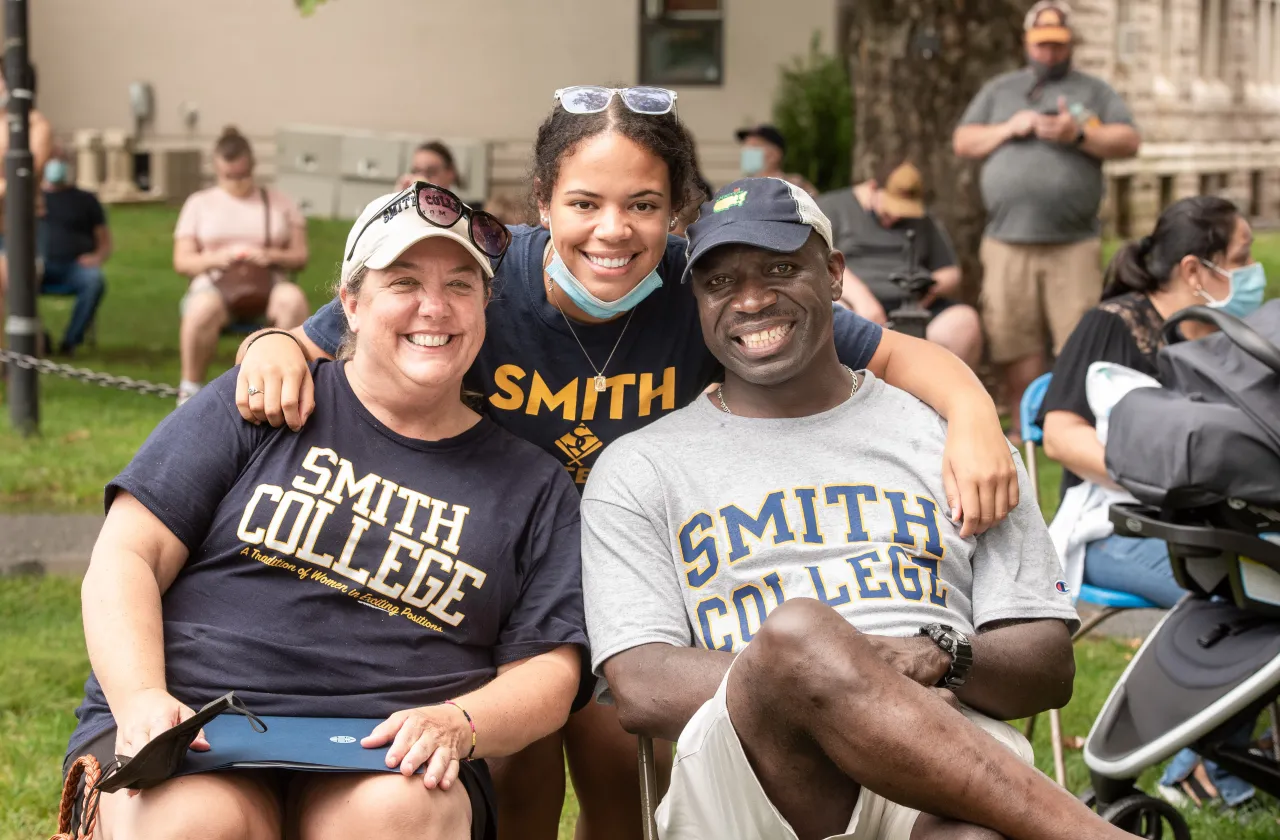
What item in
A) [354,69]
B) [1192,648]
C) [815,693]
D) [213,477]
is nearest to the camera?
[815,693]

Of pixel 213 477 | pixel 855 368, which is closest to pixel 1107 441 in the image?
pixel 855 368

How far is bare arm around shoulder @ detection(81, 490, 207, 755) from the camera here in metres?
2.86

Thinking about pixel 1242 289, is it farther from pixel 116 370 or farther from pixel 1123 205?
pixel 1123 205

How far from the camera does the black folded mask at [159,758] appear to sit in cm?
270

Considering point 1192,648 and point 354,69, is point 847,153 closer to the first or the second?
point 354,69

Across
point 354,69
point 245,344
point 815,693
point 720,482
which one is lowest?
point 815,693

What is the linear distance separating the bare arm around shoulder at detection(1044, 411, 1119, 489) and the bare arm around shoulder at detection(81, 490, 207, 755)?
278 cm

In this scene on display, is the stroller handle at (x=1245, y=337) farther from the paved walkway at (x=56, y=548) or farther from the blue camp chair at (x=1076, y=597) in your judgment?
the paved walkway at (x=56, y=548)

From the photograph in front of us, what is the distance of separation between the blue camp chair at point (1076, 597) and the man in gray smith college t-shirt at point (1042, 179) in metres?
4.07

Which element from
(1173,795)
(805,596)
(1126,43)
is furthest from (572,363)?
(1126,43)

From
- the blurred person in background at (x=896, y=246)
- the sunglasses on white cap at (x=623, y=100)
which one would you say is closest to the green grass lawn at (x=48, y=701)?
the sunglasses on white cap at (x=623, y=100)

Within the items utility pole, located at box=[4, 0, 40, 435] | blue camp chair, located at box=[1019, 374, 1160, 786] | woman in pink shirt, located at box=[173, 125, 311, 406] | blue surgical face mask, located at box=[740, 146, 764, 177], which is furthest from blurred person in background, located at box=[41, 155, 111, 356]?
blue camp chair, located at box=[1019, 374, 1160, 786]

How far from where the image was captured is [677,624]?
3209 mm

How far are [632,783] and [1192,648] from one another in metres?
1.53
